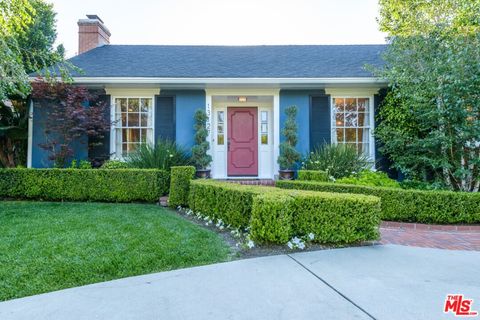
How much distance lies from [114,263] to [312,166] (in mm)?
5553

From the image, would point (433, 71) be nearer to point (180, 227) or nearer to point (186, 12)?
point (180, 227)

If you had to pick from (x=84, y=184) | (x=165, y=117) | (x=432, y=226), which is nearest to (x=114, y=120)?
(x=165, y=117)

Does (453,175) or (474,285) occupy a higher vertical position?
(453,175)

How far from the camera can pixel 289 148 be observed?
7.85 meters

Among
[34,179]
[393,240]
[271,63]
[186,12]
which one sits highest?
→ [186,12]

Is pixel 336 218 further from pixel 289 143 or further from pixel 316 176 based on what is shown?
pixel 289 143

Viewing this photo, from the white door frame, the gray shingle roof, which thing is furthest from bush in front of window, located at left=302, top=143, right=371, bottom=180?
the gray shingle roof

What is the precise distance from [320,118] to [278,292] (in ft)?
22.0

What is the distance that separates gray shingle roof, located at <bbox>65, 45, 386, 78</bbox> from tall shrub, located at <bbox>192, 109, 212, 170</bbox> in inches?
41.6

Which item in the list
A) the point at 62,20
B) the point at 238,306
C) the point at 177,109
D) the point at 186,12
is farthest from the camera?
the point at 62,20

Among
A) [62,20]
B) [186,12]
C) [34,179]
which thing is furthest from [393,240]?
[62,20]

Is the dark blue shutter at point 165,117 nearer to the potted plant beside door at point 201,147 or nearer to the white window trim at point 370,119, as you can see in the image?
the potted plant beside door at point 201,147

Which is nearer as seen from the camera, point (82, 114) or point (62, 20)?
point (82, 114)

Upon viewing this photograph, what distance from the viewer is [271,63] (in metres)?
9.14
